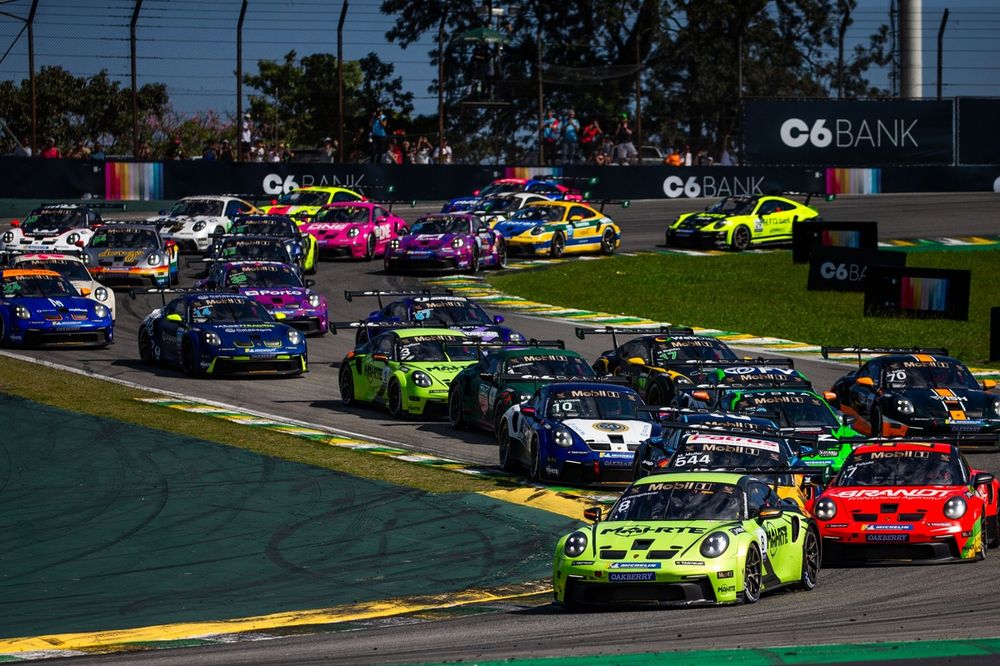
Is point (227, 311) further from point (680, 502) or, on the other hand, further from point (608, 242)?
point (608, 242)

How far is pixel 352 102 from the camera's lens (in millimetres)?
55500

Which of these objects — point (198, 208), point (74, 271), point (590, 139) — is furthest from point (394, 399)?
point (590, 139)

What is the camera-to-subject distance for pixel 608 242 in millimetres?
45312

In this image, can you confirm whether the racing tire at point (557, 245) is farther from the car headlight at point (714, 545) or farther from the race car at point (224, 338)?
the car headlight at point (714, 545)

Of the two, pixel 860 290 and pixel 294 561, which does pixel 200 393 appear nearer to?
pixel 294 561

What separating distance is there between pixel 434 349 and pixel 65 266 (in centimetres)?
1051

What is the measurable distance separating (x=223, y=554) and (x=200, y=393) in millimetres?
11088

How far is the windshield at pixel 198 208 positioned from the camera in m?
43.8

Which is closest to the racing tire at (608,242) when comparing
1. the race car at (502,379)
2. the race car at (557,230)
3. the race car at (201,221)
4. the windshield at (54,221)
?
the race car at (557,230)

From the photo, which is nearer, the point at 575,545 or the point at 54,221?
the point at 575,545

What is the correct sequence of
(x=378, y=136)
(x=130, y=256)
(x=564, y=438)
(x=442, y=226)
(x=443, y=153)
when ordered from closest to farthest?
(x=564, y=438), (x=130, y=256), (x=442, y=226), (x=378, y=136), (x=443, y=153)

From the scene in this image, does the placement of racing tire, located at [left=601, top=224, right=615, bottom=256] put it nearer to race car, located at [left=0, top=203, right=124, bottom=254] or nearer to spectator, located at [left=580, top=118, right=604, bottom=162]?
spectator, located at [left=580, top=118, right=604, bottom=162]

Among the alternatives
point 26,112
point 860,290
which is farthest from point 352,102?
point 860,290

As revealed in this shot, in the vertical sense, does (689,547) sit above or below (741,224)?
below
